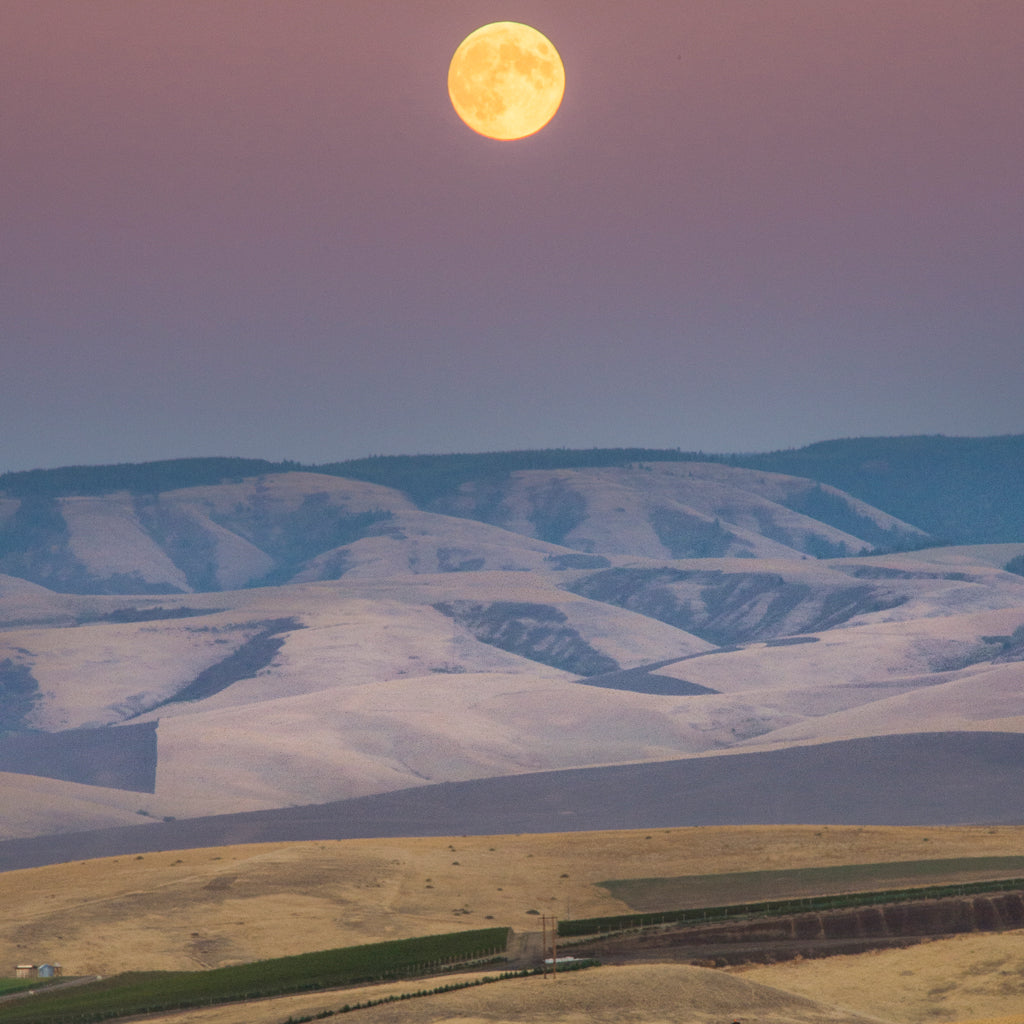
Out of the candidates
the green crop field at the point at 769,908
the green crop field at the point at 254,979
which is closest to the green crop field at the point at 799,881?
the green crop field at the point at 769,908

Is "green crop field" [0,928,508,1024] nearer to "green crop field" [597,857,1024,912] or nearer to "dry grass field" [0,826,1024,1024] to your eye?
"dry grass field" [0,826,1024,1024]

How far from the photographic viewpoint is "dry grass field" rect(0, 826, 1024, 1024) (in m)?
43.5

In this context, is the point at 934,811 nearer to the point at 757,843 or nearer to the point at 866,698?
the point at 757,843

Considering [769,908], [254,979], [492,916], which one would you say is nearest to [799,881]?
[769,908]

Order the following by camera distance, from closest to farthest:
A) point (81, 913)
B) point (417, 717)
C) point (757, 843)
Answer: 1. point (81, 913)
2. point (757, 843)
3. point (417, 717)

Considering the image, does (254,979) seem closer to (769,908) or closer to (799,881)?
(769,908)

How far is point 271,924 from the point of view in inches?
2500

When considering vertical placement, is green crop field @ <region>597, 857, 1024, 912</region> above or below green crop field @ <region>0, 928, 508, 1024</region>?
above

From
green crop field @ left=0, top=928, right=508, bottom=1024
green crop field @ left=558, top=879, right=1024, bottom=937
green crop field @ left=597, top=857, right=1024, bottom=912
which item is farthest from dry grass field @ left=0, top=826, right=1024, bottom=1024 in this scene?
green crop field @ left=558, top=879, right=1024, bottom=937

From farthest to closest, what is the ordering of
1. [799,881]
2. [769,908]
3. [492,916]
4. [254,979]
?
[799,881] → [492,916] → [769,908] → [254,979]

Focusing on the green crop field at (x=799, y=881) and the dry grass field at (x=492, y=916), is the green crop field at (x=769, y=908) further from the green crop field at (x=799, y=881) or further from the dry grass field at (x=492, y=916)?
the dry grass field at (x=492, y=916)

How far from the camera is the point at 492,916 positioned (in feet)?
216

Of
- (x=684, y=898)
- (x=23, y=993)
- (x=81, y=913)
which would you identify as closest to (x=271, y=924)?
(x=81, y=913)

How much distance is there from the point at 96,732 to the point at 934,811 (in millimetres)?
110232
